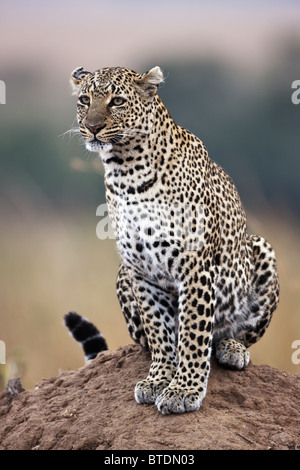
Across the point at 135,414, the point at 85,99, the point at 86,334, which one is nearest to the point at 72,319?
the point at 86,334

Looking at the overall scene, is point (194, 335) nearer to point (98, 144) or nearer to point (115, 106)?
point (98, 144)

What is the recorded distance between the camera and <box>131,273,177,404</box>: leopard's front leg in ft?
19.6

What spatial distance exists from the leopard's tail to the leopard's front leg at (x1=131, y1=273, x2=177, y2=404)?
0.83 meters

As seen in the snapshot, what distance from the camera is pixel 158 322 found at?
6.02 meters

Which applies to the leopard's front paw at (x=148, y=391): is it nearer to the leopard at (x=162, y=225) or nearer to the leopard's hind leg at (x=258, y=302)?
the leopard at (x=162, y=225)

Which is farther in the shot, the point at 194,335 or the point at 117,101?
the point at 194,335

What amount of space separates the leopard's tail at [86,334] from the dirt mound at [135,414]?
0.86ft

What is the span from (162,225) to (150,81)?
944 mm

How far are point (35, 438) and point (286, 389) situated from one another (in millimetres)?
1768

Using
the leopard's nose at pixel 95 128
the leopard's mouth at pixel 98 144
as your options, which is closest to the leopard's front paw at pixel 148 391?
the leopard's mouth at pixel 98 144

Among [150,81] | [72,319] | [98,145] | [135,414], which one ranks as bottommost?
[135,414]

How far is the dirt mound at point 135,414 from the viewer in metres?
5.22

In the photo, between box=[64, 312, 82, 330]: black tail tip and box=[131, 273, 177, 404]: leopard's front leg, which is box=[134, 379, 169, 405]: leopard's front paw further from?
box=[64, 312, 82, 330]: black tail tip
